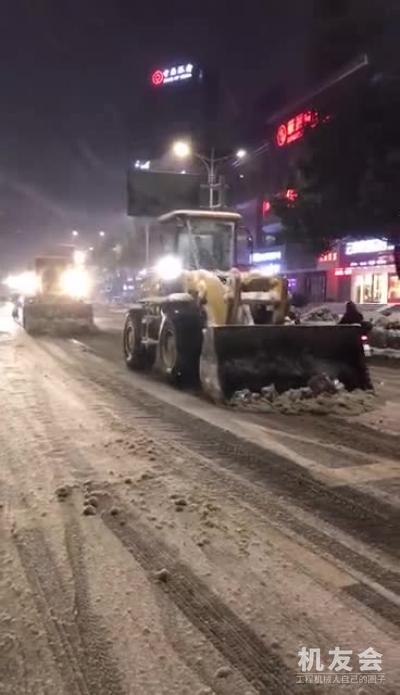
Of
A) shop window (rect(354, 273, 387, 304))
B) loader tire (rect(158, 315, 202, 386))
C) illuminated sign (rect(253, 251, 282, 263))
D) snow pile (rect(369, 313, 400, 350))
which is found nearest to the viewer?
loader tire (rect(158, 315, 202, 386))

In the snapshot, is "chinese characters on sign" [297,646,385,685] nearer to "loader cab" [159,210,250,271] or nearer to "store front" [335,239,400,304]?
"loader cab" [159,210,250,271]

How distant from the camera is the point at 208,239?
12414 mm

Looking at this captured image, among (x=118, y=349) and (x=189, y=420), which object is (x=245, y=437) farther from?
(x=118, y=349)

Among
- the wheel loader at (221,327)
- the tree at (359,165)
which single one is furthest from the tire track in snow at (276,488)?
the tree at (359,165)

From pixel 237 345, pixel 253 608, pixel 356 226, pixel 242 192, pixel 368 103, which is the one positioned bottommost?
pixel 253 608

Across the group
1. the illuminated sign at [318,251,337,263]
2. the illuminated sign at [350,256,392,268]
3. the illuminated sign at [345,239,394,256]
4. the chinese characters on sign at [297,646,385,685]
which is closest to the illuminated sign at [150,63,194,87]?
the illuminated sign at [318,251,337,263]

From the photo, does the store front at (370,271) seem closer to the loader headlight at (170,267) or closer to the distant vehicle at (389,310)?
the distant vehicle at (389,310)

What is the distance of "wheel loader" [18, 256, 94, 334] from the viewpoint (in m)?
23.9

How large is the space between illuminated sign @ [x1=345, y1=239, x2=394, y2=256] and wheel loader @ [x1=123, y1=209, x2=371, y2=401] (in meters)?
22.4

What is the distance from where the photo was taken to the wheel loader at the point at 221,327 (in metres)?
9.59

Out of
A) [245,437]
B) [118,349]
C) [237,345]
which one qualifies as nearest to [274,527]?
[245,437]

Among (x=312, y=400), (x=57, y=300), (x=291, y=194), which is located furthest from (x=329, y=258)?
(x=312, y=400)

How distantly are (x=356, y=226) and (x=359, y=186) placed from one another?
1507mm

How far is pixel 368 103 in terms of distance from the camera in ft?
67.5
